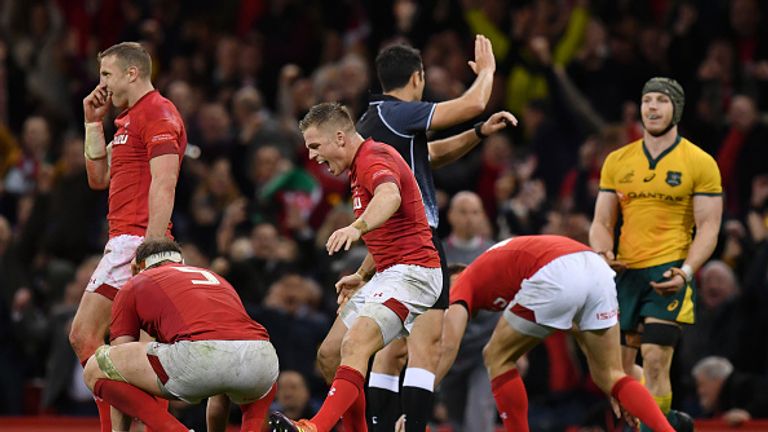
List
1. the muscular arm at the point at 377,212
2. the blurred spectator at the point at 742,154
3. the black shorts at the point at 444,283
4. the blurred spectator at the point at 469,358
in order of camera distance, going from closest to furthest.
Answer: the muscular arm at the point at 377,212 < the black shorts at the point at 444,283 < the blurred spectator at the point at 469,358 < the blurred spectator at the point at 742,154

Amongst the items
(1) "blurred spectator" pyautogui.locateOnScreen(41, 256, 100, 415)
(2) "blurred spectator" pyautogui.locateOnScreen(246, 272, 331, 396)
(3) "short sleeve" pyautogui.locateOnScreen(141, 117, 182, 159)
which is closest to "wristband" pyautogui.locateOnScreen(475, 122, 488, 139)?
(3) "short sleeve" pyautogui.locateOnScreen(141, 117, 182, 159)

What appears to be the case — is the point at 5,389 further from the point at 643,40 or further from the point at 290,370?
the point at 643,40

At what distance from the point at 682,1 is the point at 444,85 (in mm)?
3038

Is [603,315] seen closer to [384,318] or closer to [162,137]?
[384,318]

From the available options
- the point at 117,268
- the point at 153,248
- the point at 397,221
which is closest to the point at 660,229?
the point at 397,221

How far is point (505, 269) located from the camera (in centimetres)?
964

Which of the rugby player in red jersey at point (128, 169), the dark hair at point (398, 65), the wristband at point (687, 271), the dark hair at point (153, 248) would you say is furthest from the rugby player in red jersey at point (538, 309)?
the rugby player in red jersey at point (128, 169)

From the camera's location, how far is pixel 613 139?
46.3 feet

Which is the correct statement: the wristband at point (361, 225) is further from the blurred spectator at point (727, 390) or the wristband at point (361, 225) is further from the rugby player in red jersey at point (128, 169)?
the blurred spectator at point (727, 390)

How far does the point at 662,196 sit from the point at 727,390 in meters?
3.24

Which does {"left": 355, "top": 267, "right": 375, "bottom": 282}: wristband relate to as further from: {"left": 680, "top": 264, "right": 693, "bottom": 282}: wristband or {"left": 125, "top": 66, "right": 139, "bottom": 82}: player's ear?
{"left": 680, "top": 264, "right": 693, "bottom": 282}: wristband

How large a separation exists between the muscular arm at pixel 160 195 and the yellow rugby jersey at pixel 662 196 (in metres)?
2.94

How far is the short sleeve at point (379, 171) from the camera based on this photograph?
843cm

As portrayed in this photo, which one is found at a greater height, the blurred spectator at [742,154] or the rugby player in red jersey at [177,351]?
the blurred spectator at [742,154]
